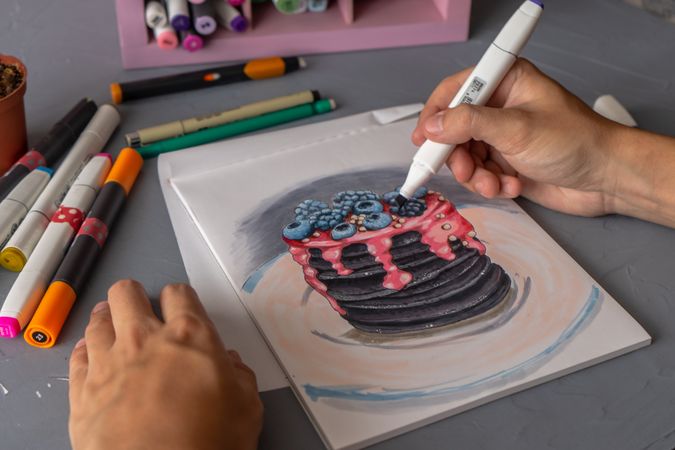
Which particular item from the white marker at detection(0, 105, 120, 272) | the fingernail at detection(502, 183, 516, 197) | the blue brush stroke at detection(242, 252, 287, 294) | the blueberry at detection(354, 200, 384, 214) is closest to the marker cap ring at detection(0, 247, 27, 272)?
the white marker at detection(0, 105, 120, 272)

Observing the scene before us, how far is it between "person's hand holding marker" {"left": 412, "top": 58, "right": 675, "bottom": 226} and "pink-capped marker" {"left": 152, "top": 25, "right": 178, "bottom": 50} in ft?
1.17

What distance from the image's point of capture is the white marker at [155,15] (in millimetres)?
934

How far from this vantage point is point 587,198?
0.79 metres

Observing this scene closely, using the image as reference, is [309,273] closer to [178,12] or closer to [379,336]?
[379,336]

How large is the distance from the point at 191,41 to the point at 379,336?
490 millimetres

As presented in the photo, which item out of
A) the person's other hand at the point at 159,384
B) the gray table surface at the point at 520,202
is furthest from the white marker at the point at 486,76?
the person's other hand at the point at 159,384

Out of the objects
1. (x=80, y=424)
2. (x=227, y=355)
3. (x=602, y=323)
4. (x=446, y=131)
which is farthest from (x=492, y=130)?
(x=80, y=424)

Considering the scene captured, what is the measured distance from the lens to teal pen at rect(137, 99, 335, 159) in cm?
85

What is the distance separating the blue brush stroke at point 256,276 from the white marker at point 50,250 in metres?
0.18

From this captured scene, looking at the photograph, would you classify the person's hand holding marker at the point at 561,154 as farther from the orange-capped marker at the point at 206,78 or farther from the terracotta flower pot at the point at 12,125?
the terracotta flower pot at the point at 12,125

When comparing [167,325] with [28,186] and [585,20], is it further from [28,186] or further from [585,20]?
[585,20]

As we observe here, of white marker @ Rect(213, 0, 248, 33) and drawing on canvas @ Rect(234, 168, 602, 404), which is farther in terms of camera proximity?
white marker @ Rect(213, 0, 248, 33)

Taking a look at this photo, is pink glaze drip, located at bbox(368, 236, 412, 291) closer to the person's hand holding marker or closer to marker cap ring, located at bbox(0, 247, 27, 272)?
the person's hand holding marker

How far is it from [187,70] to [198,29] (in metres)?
0.05
